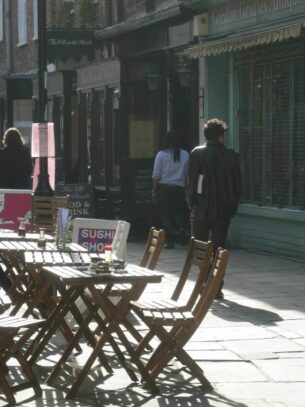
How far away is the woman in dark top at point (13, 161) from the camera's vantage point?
17.2 meters

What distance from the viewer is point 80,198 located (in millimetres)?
20031

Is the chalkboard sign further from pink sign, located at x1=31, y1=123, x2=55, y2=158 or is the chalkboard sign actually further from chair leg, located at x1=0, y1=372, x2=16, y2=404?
chair leg, located at x1=0, y1=372, x2=16, y2=404

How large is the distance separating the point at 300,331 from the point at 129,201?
9902mm

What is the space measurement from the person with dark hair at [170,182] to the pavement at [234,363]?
474 centimetres

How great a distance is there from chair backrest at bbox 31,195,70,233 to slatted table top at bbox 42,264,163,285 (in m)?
5.38

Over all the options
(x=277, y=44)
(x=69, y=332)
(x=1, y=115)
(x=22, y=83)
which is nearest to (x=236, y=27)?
(x=277, y=44)

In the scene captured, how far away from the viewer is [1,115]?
118ft

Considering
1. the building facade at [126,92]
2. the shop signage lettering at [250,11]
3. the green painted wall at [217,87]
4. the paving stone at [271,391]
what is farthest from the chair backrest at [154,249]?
the building facade at [126,92]

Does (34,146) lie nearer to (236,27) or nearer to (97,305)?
(236,27)

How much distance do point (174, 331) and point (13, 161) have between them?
9.58 metres

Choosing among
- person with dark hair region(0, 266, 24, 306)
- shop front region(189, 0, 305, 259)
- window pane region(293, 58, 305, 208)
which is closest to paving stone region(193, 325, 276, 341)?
person with dark hair region(0, 266, 24, 306)

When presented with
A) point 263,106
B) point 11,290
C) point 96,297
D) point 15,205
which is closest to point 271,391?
point 96,297

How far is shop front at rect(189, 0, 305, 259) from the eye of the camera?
52.9 feet

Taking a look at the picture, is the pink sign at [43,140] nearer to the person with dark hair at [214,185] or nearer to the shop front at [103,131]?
the person with dark hair at [214,185]
